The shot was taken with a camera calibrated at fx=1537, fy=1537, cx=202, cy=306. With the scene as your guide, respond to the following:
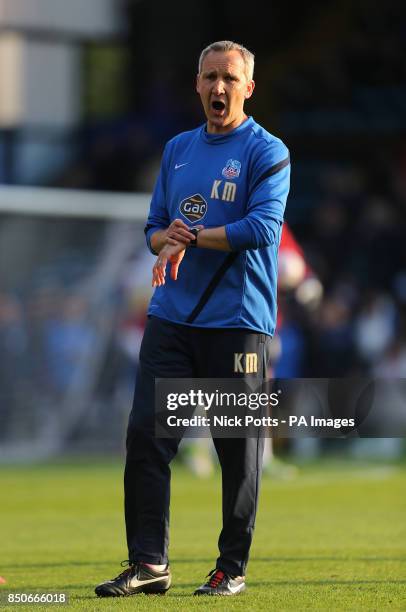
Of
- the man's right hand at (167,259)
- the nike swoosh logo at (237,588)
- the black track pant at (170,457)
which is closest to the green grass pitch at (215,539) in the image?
the nike swoosh logo at (237,588)

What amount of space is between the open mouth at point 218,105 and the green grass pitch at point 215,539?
6.96ft

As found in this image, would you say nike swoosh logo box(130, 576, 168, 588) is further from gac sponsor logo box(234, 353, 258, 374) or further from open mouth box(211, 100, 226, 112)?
open mouth box(211, 100, 226, 112)

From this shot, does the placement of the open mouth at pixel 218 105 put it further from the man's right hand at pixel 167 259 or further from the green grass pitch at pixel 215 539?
the green grass pitch at pixel 215 539

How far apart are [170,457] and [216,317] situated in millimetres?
654

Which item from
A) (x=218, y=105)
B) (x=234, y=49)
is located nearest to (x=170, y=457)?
(x=218, y=105)

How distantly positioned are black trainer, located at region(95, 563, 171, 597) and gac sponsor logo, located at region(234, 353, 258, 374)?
0.94 metres

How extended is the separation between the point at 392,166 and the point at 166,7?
6504mm

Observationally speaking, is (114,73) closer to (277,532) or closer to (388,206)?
(388,206)

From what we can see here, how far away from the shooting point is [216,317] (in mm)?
6762

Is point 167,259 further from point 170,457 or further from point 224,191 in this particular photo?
point 170,457

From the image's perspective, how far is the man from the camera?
22.0 ft

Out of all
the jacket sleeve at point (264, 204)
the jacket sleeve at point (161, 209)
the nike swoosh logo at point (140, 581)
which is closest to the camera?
the jacket sleeve at point (264, 204)

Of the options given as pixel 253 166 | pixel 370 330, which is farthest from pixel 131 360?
pixel 253 166

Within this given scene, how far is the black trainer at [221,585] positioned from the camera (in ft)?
21.8
